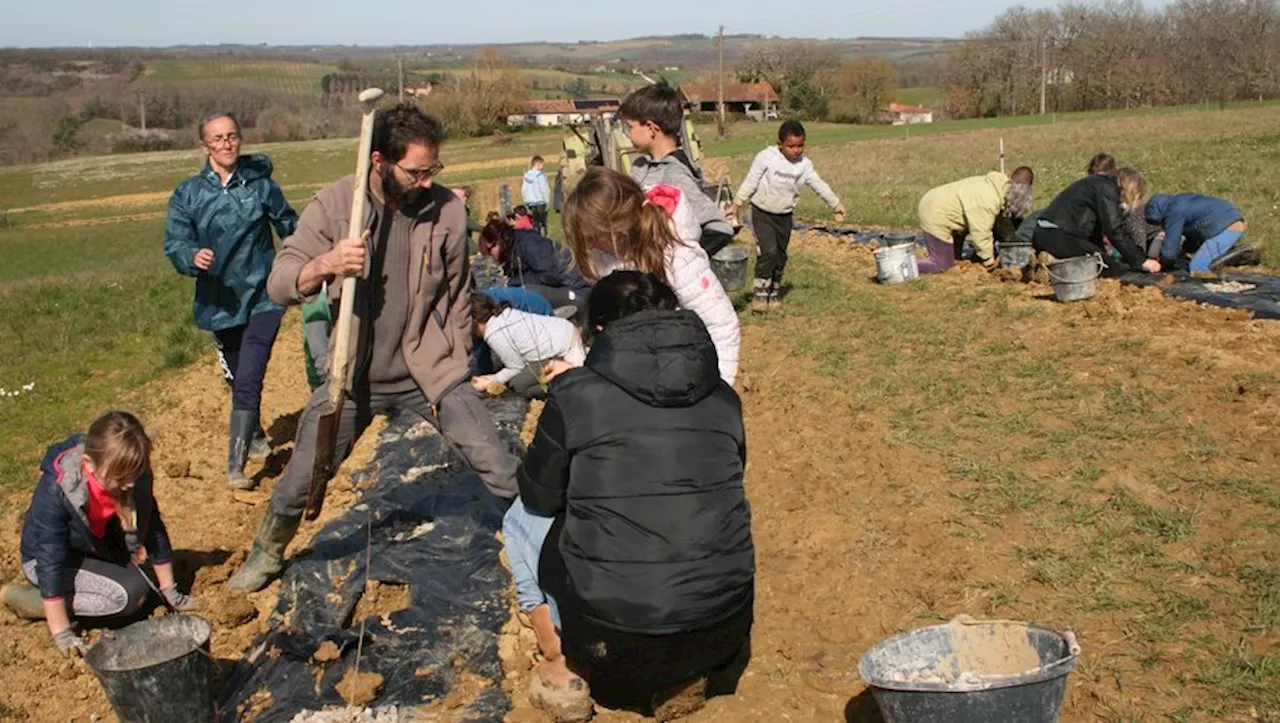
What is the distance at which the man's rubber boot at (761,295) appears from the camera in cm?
998

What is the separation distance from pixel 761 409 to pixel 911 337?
1856mm

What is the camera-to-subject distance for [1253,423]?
566 centimetres

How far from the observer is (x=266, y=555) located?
15.3 ft

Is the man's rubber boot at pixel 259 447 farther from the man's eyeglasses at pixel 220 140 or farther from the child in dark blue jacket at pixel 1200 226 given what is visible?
the child in dark blue jacket at pixel 1200 226

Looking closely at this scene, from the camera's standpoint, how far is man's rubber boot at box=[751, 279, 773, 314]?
393 inches

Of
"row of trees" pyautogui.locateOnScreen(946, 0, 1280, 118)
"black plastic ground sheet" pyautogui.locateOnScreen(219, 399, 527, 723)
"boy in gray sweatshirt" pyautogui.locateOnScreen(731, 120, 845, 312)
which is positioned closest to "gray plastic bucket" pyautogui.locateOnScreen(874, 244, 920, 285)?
"boy in gray sweatshirt" pyautogui.locateOnScreen(731, 120, 845, 312)

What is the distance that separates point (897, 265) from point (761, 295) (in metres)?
1.61

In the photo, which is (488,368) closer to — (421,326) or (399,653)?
(421,326)

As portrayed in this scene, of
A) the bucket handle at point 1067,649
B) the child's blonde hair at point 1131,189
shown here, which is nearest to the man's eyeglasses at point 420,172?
the bucket handle at point 1067,649

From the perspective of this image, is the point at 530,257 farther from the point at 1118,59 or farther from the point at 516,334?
the point at 1118,59

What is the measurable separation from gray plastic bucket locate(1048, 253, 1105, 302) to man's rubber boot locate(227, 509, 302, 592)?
653 centimetres

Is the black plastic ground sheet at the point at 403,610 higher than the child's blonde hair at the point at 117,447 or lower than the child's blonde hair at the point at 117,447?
lower

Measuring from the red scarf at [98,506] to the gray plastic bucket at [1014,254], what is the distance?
8.21 meters

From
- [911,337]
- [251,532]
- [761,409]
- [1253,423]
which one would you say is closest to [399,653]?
[251,532]
